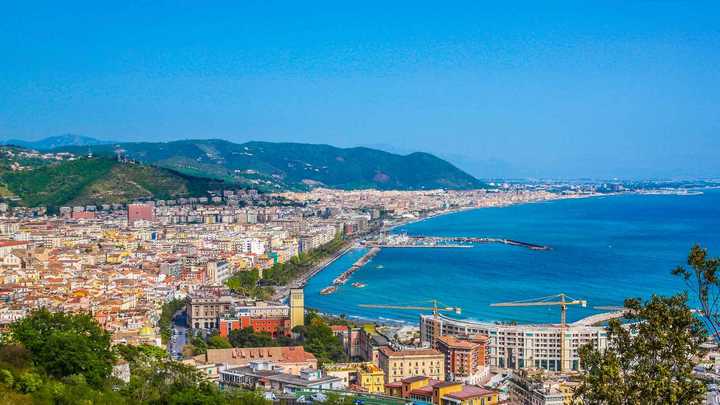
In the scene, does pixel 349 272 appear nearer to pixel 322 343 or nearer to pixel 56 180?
pixel 322 343

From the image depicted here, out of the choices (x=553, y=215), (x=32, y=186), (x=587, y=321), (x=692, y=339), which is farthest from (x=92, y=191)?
(x=692, y=339)

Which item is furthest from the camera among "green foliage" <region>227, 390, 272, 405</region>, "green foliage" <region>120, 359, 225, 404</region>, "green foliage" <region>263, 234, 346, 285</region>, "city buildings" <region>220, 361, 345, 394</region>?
"green foliage" <region>263, 234, 346, 285</region>

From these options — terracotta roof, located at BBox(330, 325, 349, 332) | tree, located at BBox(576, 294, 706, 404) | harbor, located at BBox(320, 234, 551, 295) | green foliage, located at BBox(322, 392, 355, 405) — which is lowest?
terracotta roof, located at BBox(330, 325, 349, 332)

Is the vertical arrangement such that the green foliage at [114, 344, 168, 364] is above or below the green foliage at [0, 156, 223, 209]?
below

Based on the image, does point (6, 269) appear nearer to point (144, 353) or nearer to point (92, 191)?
point (144, 353)

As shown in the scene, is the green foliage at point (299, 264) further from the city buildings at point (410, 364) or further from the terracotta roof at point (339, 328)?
the city buildings at point (410, 364)

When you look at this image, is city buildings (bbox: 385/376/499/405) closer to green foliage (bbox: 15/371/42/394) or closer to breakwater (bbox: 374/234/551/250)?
green foliage (bbox: 15/371/42/394)

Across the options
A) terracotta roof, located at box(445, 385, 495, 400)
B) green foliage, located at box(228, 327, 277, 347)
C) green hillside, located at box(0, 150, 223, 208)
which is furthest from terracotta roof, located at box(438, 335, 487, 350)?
green hillside, located at box(0, 150, 223, 208)
